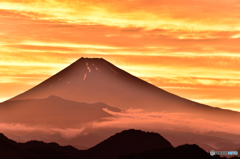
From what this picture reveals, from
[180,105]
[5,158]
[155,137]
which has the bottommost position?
[5,158]

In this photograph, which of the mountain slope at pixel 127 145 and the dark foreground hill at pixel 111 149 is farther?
the mountain slope at pixel 127 145

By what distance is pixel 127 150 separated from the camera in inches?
6132

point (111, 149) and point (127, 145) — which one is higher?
point (127, 145)

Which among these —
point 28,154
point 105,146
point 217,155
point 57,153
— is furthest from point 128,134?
Answer: point 217,155

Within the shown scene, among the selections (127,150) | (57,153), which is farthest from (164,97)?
(57,153)

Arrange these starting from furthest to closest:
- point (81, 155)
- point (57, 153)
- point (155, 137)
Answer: point (155, 137) → point (81, 155) → point (57, 153)

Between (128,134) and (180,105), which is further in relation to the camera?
(180,105)

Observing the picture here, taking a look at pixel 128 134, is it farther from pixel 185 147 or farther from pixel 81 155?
pixel 185 147

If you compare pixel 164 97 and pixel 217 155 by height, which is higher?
pixel 164 97

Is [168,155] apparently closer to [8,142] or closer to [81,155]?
[8,142]

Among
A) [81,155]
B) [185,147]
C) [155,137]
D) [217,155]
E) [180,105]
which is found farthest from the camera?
[180,105]

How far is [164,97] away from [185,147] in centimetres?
9220

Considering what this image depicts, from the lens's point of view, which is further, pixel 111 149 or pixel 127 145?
pixel 111 149

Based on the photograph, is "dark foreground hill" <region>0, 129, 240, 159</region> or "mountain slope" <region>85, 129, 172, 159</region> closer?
"dark foreground hill" <region>0, 129, 240, 159</region>
